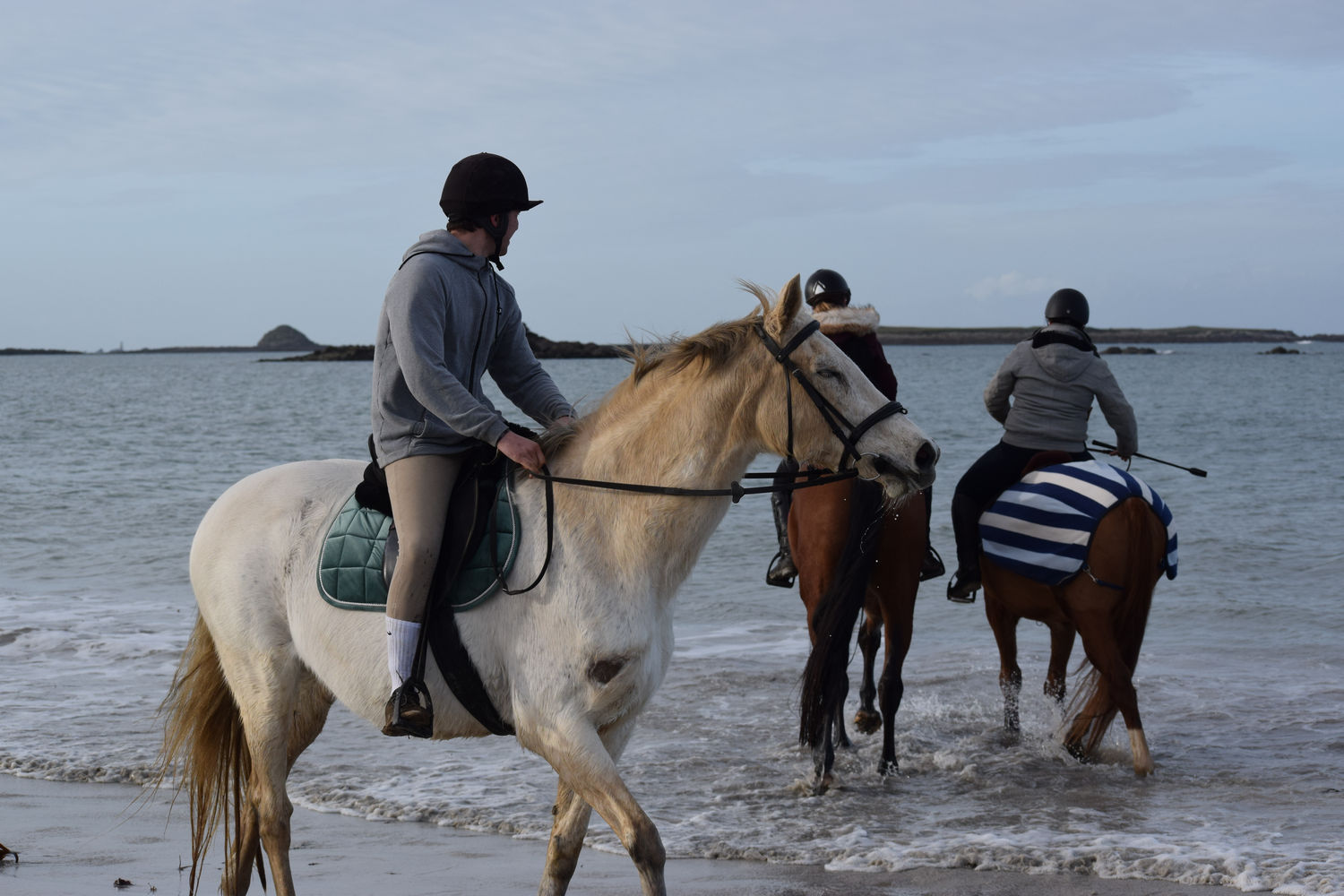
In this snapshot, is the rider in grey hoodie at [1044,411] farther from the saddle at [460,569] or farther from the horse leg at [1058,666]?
the saddle at [460,569]

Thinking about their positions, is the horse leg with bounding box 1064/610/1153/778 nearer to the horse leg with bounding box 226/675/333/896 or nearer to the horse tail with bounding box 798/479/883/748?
the horse tail with bounding box 798/479/883/748

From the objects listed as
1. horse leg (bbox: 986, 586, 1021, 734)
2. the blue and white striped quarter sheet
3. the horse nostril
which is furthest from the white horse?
horse leg (bbox: 986, 586, 1021, 734)

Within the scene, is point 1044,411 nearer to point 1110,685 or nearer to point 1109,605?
point 1109,605

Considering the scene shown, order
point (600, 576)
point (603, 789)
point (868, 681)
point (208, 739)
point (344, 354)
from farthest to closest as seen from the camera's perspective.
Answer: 1. point (344, 354)
2. point (868, 681)
3. point (208, 739)
4. point (600, 576)
5. point (603, 789)

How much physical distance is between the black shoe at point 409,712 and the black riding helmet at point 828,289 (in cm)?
382

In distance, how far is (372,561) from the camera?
13.1ft

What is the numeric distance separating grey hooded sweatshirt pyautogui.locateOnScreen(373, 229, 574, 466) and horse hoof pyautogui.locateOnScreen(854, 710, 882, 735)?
13.4 feet

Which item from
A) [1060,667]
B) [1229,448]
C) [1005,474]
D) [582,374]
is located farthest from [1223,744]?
[582,374]

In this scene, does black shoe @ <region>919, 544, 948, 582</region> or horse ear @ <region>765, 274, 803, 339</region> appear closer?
horse ear @ <region>765, 274, 803, 339</region>

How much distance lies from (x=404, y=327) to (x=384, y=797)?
11.3 feet

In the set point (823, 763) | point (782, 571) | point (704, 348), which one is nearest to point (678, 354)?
point (704, 348)

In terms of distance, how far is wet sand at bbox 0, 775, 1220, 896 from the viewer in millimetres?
5004

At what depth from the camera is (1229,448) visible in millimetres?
31828

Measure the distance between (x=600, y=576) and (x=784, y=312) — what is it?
38.1 inches
